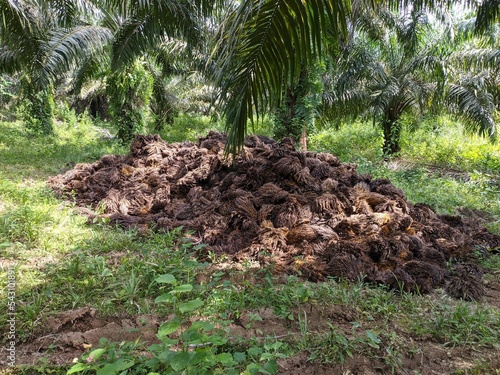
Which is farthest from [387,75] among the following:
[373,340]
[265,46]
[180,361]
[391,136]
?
[180,361]

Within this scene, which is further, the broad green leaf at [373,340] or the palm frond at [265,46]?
the palm frond at [265,46]

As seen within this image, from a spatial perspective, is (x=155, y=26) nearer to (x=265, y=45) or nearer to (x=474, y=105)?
(x=265, y=45)

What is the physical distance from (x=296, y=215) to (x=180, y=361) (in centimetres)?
299

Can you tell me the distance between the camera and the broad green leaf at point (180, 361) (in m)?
1.79

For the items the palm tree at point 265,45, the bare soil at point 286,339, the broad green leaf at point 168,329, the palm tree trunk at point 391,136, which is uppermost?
the palm tree trunk at point 391,136

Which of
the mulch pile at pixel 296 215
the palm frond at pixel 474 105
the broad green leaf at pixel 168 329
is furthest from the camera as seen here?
the palm frond at pixel 474 105

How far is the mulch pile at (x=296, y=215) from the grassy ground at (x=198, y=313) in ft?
0.85

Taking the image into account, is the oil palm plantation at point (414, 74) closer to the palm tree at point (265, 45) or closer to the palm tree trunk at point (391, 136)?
the palm tree trunk at point (391, 136)

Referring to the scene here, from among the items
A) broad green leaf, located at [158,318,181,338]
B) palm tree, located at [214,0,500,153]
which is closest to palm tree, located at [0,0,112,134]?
palm tree, located at [214,0,500,153]

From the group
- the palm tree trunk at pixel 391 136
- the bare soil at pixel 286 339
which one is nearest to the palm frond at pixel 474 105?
the palm tree trunk at pixel 391 136

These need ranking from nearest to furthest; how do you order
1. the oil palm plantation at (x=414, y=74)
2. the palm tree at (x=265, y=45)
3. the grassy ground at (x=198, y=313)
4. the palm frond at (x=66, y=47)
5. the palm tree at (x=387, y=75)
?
the grassy ground at (x=198, y=313), the palm tree at (x=265, y=45), the palm frond at (x=66, y=47), the palm tree at (x=387, y=75), the oil palm plantation at (x=414, y=74)

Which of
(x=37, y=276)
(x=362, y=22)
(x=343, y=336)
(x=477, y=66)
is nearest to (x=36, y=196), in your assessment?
(x=37, y=276)

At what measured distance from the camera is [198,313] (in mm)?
3002

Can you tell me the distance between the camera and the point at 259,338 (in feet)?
8.80
